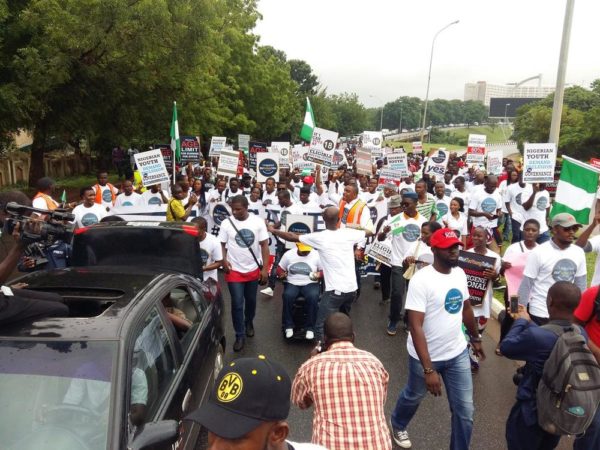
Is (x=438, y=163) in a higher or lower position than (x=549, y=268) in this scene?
higher

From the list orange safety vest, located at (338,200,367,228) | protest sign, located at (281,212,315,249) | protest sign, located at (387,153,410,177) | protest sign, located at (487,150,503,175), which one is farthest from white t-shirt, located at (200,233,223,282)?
protest sign, located at (487,150,503,175)

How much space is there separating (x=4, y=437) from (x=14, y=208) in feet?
4.80

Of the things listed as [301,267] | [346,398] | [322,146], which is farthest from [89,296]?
[322,146]

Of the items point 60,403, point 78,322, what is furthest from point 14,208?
point 60,403

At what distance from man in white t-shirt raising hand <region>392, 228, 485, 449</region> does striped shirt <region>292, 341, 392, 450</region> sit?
3.18 feet

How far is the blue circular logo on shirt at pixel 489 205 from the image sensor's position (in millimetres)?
9391

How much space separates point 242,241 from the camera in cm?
578

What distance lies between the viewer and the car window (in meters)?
2.66

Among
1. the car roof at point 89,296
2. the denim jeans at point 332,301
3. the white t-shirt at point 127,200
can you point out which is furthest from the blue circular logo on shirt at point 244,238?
the white t-shirt at point 127,200

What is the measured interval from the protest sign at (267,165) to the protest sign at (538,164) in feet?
16.5

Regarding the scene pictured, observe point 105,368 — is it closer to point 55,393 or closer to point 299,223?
point 55,393

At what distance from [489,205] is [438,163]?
179 inches

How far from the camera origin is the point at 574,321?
351 cm

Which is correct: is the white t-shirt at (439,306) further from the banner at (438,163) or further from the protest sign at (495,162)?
the protest sign at (495,162)
